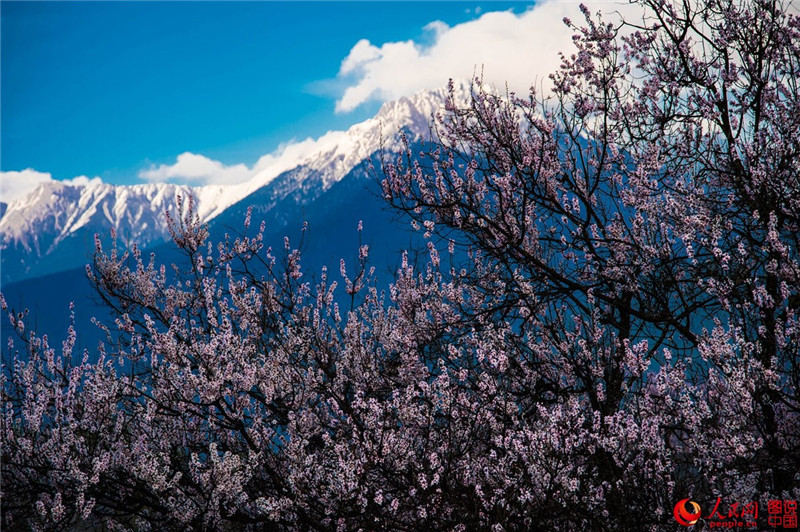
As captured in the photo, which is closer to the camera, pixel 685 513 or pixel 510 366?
pixel 685 513

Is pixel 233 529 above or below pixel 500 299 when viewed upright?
below

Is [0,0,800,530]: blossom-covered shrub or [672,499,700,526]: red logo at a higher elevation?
[0,0,800,530]: blossom-covered shrub

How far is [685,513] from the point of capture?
5254mm

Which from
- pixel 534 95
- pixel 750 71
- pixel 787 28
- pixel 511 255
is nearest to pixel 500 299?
pixel 511 255

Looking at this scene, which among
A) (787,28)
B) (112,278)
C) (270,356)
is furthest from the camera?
(112,278)

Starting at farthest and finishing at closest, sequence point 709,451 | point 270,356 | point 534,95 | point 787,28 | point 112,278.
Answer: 1. point 112,278
2. point 534,95
3. point 270,356
4. point 787,28
5. point 709,451

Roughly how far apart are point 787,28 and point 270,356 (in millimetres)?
8448

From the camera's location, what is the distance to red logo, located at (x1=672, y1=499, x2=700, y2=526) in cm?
510

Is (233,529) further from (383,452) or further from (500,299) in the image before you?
(500,299)

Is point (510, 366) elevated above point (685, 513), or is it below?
above

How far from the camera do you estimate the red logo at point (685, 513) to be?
16.7 feet

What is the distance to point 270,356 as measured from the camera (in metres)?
8.62

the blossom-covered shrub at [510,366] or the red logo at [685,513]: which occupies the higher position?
the blossom-covered shrub at [510,366]

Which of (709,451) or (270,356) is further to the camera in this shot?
(270,356)
